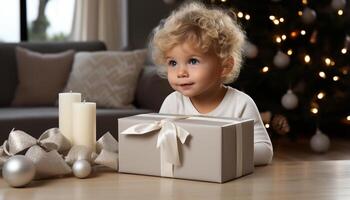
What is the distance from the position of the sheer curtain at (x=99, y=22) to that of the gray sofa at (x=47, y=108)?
29.0 inches

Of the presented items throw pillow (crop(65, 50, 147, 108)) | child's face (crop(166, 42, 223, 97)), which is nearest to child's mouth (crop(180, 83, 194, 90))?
child's face (crop(166, 42, 223, 97))

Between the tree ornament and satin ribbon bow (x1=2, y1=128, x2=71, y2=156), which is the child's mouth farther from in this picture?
the tree ornament

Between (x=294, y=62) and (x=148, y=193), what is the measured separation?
327cm

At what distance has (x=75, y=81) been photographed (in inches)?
149

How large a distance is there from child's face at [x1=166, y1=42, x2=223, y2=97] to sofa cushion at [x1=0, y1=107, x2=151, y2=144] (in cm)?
180

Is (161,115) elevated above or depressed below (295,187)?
above

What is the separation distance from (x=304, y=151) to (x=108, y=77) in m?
1.35

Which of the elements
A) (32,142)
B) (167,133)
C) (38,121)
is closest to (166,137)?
(167,133)

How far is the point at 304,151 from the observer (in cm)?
423

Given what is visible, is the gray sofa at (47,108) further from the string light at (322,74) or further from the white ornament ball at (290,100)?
the string light at (322,74)

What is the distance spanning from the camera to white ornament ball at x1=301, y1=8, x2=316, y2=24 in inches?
166

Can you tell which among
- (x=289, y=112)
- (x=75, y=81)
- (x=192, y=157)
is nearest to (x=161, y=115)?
(x=192, y=157)

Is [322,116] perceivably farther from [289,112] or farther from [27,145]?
[27,145]

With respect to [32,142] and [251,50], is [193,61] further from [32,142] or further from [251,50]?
[251,50]
